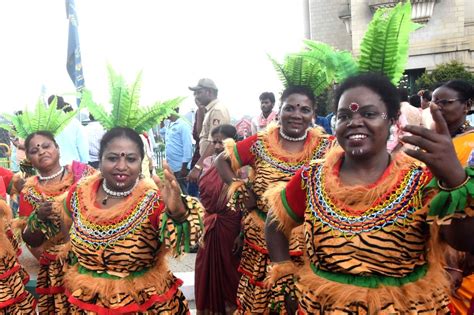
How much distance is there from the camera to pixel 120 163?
3428 millimetres

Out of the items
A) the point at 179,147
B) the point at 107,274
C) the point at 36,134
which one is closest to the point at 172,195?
the point at 107,274

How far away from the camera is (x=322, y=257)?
250 centimetres

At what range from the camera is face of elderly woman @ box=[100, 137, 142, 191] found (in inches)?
135

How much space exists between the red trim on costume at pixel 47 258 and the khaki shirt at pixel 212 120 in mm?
2601

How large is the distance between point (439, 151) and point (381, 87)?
73cm

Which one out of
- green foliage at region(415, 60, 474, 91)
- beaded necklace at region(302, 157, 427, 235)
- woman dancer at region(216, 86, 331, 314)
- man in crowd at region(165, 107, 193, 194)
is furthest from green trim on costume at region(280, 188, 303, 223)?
green foliage at region(415, 60, 474, 91)

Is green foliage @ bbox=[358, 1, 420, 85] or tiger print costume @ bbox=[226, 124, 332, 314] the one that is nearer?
green foliage @ bbox=[358, 1, 420, 85]

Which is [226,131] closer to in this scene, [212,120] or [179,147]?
[212,120]

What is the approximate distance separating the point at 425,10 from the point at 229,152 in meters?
12.4

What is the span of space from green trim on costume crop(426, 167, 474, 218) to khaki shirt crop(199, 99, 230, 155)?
4.76 metres

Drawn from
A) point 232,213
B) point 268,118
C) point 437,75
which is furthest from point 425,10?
point 232,213

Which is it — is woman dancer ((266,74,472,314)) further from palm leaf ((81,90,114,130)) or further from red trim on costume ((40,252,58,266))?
red trim on costume ((40,252,58,266))

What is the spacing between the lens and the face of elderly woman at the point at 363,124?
97.5 inches

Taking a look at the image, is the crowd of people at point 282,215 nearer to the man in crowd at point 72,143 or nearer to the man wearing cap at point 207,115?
the man wearing cap at point 207,115
